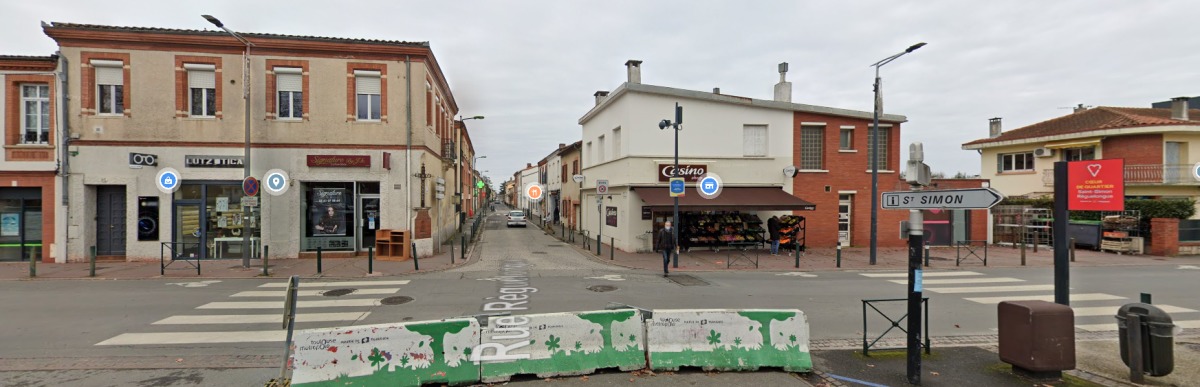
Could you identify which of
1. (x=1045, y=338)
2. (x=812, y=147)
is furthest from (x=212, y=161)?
(x=812, y=147)

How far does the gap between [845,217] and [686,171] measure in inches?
313

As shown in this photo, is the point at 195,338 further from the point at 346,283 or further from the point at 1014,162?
the point at 1014,162

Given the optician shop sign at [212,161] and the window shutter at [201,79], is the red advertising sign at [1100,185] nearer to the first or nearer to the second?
the optician shop sign at [212,161]

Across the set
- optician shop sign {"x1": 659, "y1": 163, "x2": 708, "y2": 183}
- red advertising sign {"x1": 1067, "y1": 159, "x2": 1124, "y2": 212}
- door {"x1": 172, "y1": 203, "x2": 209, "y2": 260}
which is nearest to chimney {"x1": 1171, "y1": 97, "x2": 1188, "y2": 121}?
red advertising sign {"x1": 1067, "y1": 159, "x2": 1124, "y2": 212}

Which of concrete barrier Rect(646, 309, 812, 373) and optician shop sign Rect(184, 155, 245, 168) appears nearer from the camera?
concrete barrier Rect(646, 309, 812, 373)

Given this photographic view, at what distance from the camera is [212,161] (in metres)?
16.7

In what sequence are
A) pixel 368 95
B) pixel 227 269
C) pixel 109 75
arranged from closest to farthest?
pixel 227 269 < pixel 109 75 < pixel 368 95

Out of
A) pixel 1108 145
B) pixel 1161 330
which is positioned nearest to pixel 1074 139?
pixel 1108 145

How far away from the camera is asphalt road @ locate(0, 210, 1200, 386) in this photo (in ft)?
21.0

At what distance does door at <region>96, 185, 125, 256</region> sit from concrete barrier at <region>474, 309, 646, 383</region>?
59.1 ft

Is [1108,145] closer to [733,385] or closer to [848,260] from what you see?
[848,260]

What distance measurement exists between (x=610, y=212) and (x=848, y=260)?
970 cm

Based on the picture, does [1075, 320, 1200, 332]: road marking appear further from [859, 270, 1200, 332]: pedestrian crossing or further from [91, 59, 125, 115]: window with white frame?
[91, 59, 125, 115]: window with white frame

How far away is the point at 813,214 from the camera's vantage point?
2203cm
